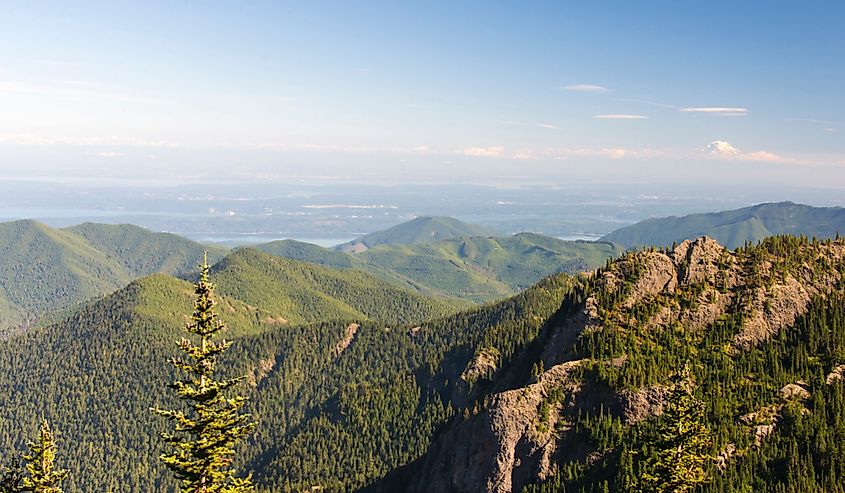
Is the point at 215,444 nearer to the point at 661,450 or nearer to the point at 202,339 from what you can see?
the point at 202,339

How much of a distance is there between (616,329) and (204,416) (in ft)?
283

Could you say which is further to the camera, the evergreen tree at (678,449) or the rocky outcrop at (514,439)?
the rocky outcrop at (514,439)

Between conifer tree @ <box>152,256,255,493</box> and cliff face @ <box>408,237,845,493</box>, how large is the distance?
67401 mm

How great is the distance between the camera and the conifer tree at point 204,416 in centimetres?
4562

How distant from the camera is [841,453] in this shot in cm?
8950

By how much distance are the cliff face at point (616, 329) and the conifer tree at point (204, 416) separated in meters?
67.4

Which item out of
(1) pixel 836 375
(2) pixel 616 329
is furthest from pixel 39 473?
(1) pixel 836 375

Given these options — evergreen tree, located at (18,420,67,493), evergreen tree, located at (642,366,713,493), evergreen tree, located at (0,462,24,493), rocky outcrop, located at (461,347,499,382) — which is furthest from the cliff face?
evergreen tree, located at (0,462,24,493)

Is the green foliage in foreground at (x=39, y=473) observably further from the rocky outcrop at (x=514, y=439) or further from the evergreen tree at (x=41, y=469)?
the rocky outcrop at (x=514, y=439)

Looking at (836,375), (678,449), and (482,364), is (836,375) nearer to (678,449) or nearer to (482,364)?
(678,449)

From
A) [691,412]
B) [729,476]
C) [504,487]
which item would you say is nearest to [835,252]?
[729,476]

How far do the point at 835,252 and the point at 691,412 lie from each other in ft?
324

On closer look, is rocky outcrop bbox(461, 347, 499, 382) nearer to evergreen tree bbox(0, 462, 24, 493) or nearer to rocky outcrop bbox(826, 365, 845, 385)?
rocky outcrop bbox(826, 365, 845, 385)

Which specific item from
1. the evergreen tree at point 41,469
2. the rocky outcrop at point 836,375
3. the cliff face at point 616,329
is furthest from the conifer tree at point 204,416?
the rocky outcrop at point 836,375
